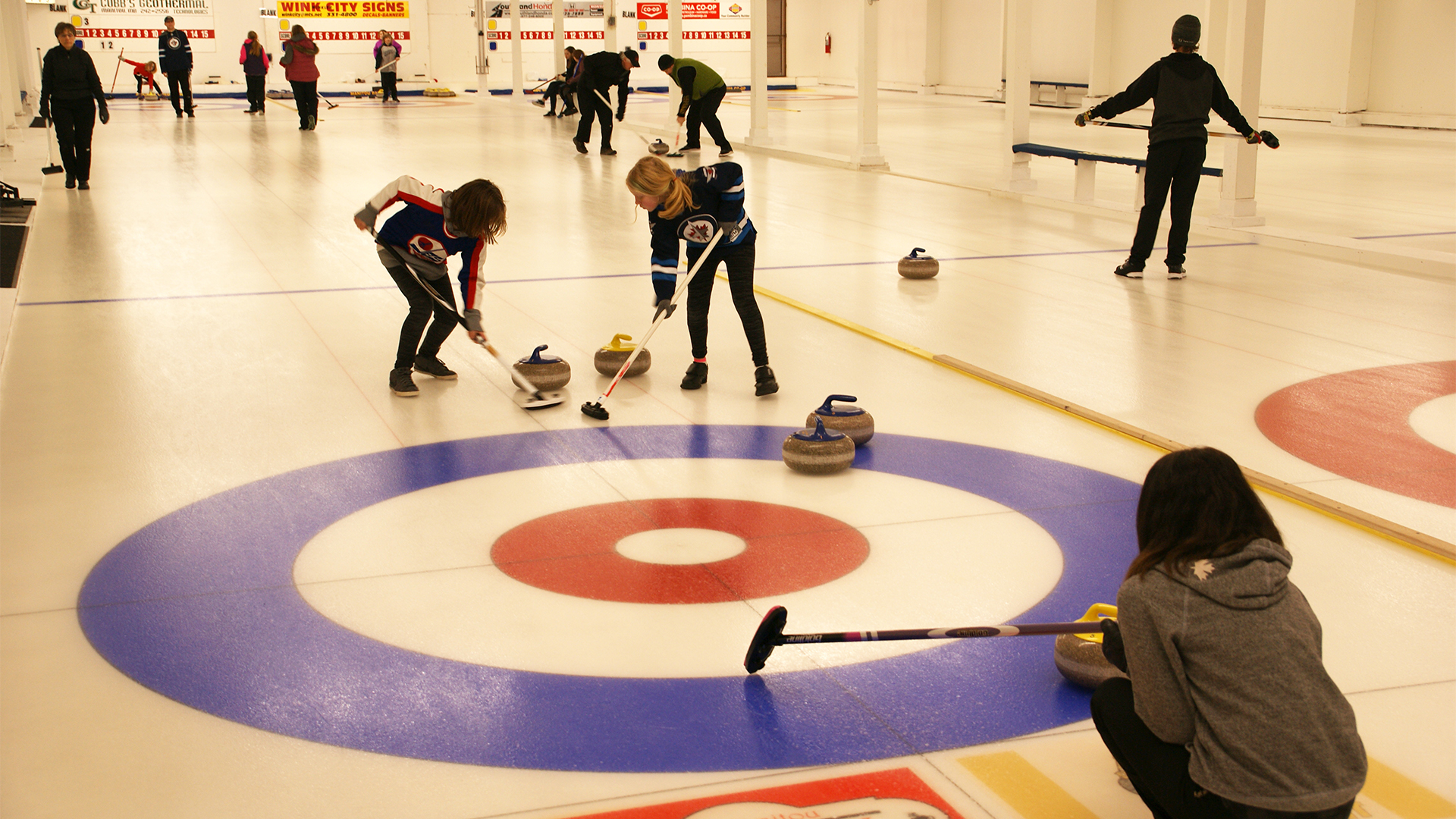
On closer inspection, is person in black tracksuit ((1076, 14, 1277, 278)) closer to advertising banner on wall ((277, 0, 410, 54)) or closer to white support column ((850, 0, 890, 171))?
white support column ((850, 0, 890, 171))

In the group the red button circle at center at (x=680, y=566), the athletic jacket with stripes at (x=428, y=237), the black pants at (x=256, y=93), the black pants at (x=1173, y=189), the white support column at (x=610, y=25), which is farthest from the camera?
the black pants at (x=256, y=93)

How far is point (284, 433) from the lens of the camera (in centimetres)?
632

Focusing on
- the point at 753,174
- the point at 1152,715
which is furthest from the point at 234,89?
the point at 1152,715

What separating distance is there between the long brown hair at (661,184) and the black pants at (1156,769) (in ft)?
13.2

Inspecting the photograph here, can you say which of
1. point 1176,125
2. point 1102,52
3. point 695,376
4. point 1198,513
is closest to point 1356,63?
point 1102,52

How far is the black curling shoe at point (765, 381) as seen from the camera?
6.97 metres

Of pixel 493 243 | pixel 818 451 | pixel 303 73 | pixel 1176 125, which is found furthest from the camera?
pixel 303 73

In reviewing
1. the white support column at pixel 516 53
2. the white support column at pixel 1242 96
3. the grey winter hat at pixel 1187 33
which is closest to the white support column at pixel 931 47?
the white support column at pixel 516 53

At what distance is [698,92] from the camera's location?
61.5ft

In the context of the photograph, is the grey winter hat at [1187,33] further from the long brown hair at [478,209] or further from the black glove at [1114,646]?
the black glove at [1114,646]

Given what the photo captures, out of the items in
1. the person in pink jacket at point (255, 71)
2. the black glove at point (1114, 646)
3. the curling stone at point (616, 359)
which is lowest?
the curling stone at point (616, 359)

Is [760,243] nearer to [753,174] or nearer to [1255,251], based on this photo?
[1255,251]

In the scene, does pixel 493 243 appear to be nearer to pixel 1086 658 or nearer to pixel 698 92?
pixel 1086 658

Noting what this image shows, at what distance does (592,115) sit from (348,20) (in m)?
22.2
